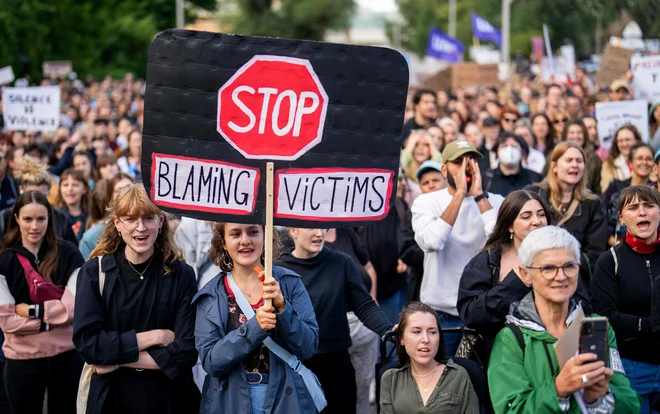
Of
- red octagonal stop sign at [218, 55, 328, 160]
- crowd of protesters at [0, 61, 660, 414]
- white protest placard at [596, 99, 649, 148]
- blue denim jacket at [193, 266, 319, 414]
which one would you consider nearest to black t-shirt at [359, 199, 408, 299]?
crowd of protesters at [0, 61, 660, 414]

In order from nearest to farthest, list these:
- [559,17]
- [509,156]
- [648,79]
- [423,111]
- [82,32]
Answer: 1. [509,156]
2. [648,79]
3. [423,111]
4. [82,32]
5. [559,17]

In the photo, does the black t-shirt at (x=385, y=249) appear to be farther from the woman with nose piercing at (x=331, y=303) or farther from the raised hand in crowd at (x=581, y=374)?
the raised hand in crowd at (x=581, y=374)

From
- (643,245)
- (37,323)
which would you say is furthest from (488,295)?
(37,323)

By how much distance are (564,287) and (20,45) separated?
40.7m

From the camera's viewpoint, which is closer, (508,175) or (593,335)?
(593,335)

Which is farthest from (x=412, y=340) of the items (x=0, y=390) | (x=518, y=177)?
(x=518, y=177)

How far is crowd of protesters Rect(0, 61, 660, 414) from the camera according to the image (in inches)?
170

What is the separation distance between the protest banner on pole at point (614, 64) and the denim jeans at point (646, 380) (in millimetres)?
11566

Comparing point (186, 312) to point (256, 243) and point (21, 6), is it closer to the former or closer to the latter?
point (256, 243)

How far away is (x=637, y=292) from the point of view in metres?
5.80

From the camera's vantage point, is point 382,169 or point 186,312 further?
point 186,312

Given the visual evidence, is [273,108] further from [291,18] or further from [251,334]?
[291,18]

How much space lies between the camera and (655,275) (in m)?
5.82

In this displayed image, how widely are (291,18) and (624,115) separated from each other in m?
60.9
